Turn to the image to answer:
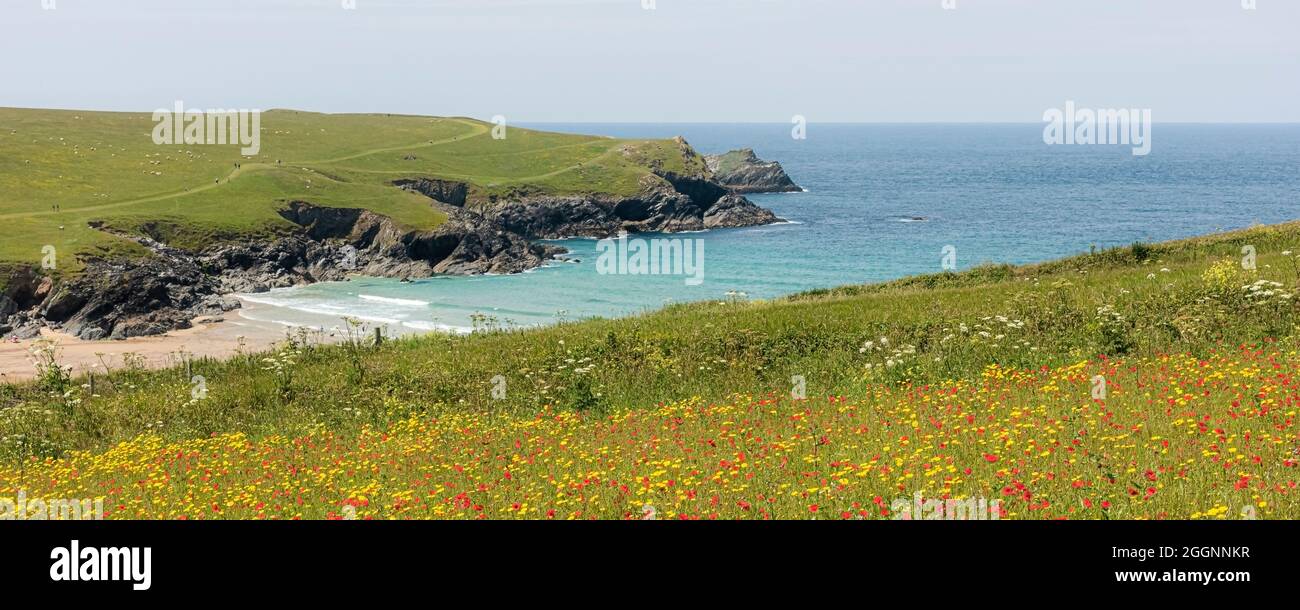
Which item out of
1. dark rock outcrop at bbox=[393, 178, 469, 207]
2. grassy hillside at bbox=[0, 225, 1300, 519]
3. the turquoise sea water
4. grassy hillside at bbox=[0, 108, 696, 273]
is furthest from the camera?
dark rock outcrop at bbox=[393, 178, 469, 207]

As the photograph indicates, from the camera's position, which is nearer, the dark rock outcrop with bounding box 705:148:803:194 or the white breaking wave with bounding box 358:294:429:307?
the white breaking wave with bounding box 358:294:429:307

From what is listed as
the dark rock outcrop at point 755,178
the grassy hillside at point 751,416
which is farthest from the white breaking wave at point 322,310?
the dark rock outcrop at point 755,178

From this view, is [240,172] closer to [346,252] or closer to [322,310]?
[346,252]

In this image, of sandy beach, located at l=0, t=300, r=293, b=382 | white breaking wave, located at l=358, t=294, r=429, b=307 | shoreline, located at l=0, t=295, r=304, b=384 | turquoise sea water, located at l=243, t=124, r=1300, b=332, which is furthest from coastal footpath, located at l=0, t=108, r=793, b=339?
white breaking wave, located at l=358, t=294, r=429, b=307

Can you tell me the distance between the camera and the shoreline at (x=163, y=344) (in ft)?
193

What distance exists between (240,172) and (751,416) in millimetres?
123170

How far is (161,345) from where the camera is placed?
6675 cm

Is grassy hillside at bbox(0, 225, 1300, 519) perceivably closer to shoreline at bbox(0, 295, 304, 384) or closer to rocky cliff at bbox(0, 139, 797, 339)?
shoreline at bbox(0, 295, 304, 384)

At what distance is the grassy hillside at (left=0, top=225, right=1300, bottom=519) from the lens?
1049cm

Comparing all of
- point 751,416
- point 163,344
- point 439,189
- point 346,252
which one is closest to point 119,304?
point 163,344

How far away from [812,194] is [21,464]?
561 ft

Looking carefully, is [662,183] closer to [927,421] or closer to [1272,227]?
[1272,227]

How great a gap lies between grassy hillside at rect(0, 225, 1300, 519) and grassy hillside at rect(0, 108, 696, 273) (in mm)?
65125
